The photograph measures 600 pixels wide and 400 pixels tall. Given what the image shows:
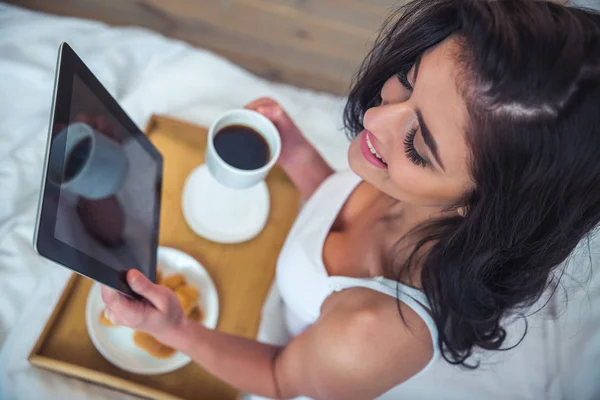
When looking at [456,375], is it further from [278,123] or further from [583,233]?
[278,123]

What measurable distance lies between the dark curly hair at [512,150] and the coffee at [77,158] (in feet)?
1.41

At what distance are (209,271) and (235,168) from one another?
8.4 inches

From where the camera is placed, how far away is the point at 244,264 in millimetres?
924

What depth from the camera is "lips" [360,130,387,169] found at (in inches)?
26.3

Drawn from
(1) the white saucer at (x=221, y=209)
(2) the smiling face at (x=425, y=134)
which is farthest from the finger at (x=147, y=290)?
(2) the smiling face at (x=425, y=134)

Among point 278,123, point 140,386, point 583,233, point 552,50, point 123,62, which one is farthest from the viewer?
point 123,62

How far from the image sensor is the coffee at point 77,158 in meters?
0.59

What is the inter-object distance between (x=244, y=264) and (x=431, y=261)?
1.25 feet

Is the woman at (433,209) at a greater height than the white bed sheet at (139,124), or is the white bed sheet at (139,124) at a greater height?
the woman at (433,209)

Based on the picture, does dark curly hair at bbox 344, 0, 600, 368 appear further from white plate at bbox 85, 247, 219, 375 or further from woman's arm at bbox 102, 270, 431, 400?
white plate at bbox 85, 247, 219, 375

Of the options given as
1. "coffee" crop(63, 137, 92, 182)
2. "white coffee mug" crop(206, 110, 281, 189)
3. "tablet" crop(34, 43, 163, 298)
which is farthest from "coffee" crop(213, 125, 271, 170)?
"coffee" crop(63, 137, 92, 182)

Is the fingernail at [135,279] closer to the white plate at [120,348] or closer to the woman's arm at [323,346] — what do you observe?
the woman's arm at [323,346]

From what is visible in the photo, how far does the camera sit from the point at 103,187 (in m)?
0.70

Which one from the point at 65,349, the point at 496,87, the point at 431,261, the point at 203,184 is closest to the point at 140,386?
the point at 65,349
